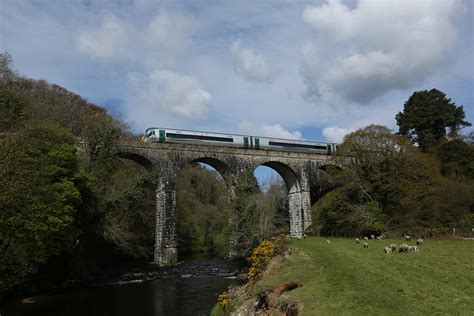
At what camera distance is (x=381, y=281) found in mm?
8773

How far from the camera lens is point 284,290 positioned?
1000 centimetres

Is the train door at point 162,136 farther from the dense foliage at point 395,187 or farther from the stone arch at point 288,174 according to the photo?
the dense foliage at point 395,187

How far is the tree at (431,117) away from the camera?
41.0m

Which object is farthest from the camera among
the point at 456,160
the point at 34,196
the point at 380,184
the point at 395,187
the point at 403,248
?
the point at 456,160

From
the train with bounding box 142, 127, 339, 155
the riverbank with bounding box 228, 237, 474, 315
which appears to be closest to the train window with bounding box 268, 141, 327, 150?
the train with bounding box 142, 127, 339, 155

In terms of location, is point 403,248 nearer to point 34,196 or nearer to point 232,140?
point 34,196

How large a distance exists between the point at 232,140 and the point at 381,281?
29.3m

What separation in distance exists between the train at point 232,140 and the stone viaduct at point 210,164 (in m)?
0.93

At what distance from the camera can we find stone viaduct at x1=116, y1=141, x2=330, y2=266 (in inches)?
1252

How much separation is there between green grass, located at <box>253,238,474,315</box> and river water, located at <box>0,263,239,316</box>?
18.3 feet

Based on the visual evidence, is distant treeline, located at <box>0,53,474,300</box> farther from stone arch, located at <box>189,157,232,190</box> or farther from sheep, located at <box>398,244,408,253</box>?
sheep, located at <box>398,244,408,253</box>

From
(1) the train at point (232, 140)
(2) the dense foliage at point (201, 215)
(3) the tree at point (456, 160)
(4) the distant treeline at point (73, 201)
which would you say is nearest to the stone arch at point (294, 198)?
(1) the train at point (232, 140)

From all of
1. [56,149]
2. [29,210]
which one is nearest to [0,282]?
[29,210]

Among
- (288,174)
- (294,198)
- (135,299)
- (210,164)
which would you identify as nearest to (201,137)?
(210,164)
